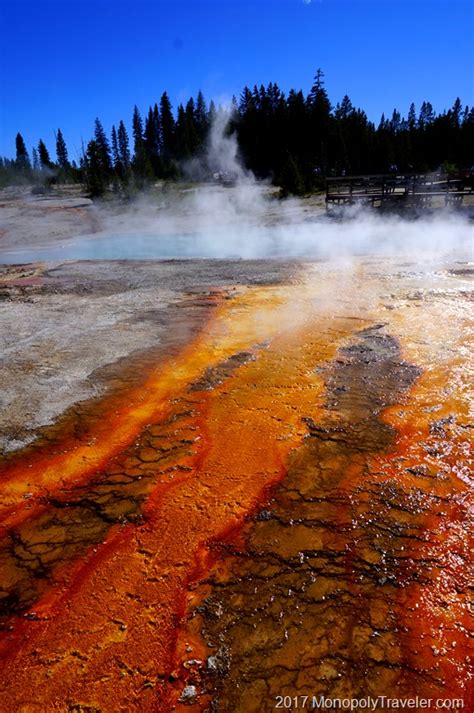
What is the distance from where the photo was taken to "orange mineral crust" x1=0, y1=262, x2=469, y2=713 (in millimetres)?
1984

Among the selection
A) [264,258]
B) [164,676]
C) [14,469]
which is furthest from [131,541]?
[264,258]

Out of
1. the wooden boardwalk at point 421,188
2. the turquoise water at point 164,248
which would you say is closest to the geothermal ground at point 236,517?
the turquoise water at point 164,248

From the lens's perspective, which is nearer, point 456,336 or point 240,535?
point 240,535

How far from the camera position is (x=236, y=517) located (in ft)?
9.37

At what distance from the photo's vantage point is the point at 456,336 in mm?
5508

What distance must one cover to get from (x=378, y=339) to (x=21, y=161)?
77600mm

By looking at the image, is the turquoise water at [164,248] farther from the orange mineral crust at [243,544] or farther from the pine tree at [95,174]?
the pine tree at [95,174]

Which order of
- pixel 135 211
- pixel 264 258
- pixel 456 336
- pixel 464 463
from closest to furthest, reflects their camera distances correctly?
pixel 464 463
pixel 456 336
pixel 264 258
pixel 135 211

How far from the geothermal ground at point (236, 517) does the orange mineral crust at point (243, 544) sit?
11 millimetres

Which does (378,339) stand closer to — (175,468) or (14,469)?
(175,468)

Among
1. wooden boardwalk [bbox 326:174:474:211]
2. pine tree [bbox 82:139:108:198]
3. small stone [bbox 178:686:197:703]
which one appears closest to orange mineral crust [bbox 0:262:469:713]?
small stone [bbox 178:686:197:703]

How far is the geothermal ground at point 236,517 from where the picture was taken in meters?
1.99

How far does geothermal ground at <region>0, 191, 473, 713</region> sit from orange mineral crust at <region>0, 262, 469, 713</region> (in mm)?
11

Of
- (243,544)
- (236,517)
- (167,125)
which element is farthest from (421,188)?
(167,125)
